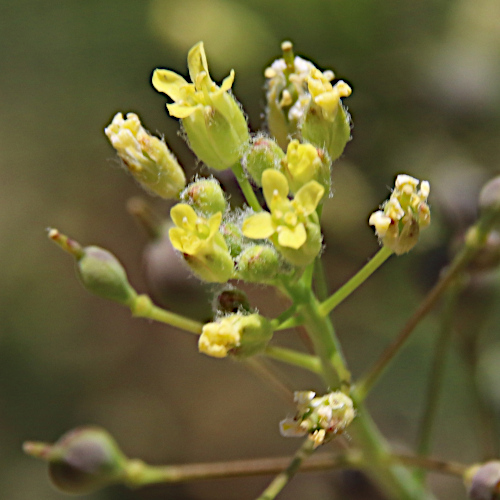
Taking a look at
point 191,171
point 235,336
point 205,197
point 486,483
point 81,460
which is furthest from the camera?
point 191,171

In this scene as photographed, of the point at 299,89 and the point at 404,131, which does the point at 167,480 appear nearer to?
the point at 299,89

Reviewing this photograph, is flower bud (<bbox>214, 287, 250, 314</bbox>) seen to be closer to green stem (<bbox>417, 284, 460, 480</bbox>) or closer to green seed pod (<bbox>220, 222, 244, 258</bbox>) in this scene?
green seed pod (<bbox>220, 222, 244, 258</bbox>)

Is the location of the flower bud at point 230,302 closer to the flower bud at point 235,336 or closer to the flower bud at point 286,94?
the flower bud at point 235,336

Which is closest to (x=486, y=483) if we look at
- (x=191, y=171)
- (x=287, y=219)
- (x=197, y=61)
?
(x=287, y=219)

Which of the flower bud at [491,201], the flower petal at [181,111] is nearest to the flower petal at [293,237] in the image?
the flower petal at [181,111]

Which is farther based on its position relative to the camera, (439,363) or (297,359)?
(439,363)

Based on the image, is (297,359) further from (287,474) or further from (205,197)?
(205,197)

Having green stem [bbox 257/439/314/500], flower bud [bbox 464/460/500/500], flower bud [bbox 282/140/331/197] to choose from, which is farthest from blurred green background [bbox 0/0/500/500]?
flower bud [bbox 282/140/331/197]

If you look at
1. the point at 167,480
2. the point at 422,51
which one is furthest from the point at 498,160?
the point at 167,480
